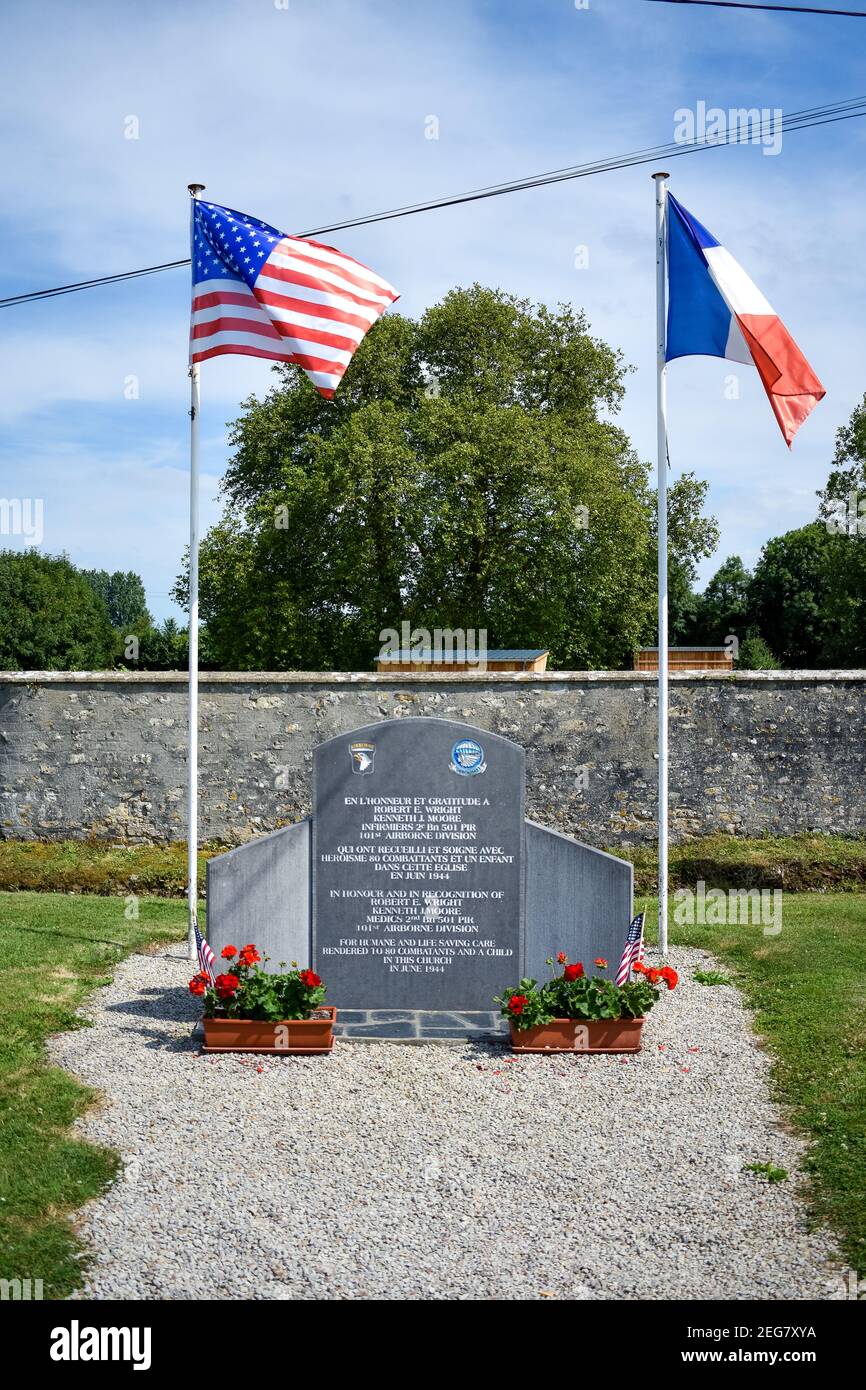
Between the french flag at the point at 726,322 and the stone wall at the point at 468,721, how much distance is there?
6.36 m

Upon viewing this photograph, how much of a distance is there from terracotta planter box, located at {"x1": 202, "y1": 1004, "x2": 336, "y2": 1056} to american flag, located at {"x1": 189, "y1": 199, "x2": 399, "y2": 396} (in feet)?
15.8

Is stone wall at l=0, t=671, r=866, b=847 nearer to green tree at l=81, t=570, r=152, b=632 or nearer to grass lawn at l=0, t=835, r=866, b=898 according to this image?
grass lawn at l=0, t=835, r=866, b=898

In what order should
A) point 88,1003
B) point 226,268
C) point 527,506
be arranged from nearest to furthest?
point 88,1003
point 226,268
point 527,506

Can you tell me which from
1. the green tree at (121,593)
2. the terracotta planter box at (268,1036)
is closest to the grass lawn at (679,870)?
the terracotta planter box at (268,1036)

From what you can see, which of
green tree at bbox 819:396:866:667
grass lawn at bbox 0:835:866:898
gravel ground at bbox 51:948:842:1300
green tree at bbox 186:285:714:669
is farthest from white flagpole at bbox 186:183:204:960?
green tree at bbox 819:396:866:667

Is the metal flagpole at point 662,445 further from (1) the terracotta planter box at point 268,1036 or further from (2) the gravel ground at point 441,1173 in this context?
(1) the terracotta planter box at point 268,1036

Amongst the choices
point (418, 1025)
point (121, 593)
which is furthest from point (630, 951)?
point (121, 593)

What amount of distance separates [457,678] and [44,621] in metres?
41.8

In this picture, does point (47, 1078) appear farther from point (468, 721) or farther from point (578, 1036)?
point (468, 721)

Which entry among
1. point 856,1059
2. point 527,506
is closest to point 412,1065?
point 856,1059

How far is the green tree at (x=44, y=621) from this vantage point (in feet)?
170

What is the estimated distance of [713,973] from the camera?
9891 millimetres
